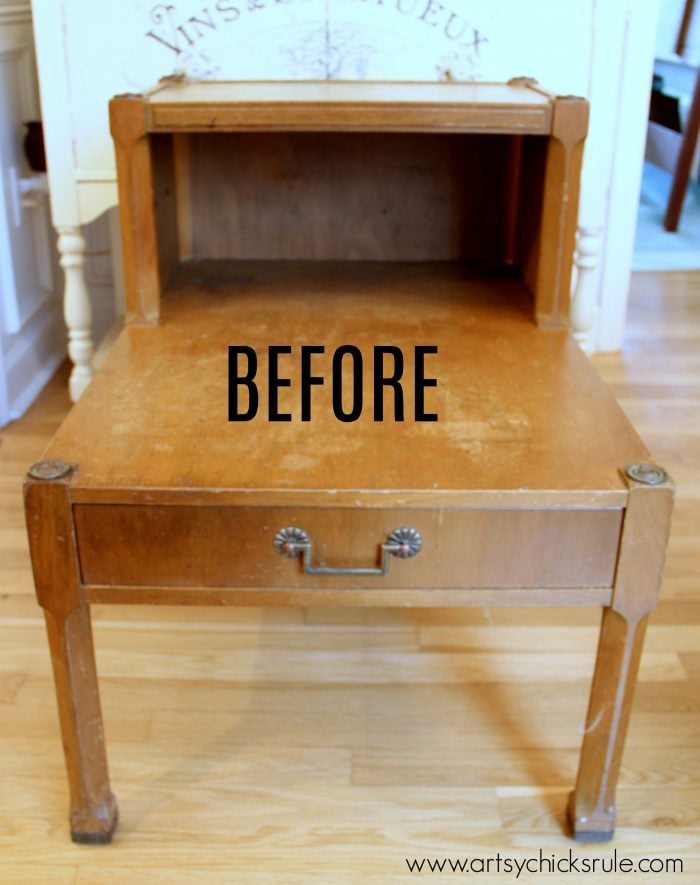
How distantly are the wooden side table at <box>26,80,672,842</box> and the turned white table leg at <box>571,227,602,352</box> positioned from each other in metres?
0.54

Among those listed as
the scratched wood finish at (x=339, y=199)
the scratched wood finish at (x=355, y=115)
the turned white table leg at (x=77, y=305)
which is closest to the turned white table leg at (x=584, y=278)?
the scratched wood finish at (x=339, y=199)

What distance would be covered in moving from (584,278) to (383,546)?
4.27 feet

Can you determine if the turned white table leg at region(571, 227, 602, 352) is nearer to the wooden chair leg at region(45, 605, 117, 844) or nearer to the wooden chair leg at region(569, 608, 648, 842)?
the wooden chair leg at region(569, 608, 648, 842)

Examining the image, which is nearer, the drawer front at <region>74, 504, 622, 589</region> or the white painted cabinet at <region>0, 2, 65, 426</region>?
the drawer front at <region>74, 504, 622, 589</region>

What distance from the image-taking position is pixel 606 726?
1057 millimetres

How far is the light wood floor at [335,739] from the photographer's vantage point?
113 centimetres

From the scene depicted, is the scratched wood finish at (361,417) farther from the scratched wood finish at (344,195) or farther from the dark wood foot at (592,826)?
the dark wood foot at (592,826)

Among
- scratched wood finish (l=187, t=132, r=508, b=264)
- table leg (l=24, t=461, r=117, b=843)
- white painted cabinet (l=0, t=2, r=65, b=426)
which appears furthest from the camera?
white painted cabinet (l=0, t=2, r=65, b=426)

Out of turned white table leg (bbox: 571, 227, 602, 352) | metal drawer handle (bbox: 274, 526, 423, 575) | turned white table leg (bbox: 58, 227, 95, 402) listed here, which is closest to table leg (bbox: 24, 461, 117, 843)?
metal drawer handle (bbox: 274, 526, 423, 575)

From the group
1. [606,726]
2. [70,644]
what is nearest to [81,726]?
[70,644]

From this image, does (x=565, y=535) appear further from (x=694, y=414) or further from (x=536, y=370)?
(x=694, y=414)

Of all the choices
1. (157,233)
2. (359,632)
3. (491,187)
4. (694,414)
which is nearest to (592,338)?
(694,414)

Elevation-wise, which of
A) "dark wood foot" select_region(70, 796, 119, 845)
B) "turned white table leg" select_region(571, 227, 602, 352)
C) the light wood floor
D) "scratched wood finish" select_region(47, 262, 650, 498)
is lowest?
the light wood floor

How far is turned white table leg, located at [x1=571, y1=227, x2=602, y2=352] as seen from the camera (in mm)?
2047
